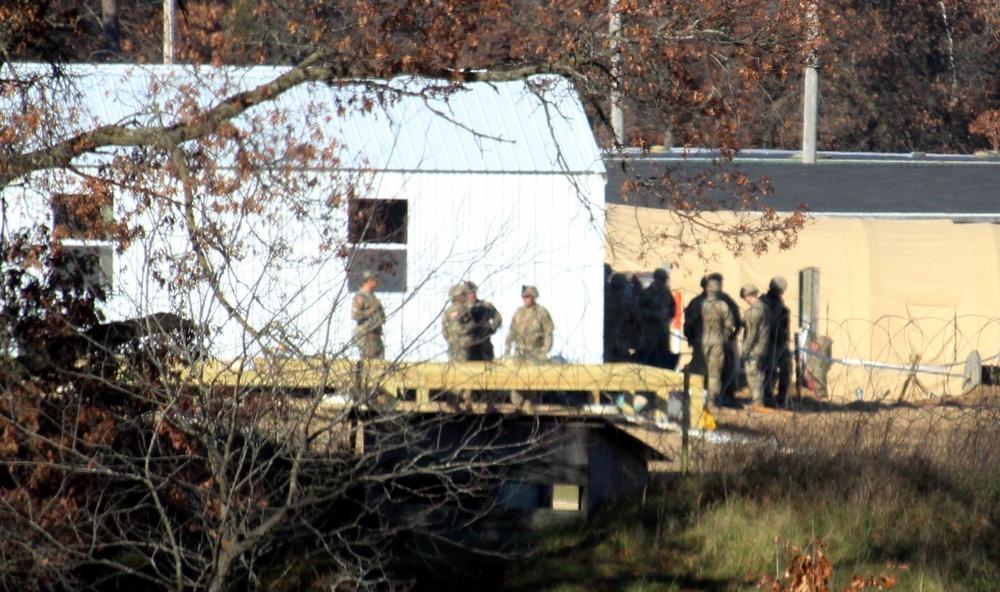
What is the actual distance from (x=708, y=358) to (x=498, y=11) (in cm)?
844

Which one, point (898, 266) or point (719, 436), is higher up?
point (898, 266)

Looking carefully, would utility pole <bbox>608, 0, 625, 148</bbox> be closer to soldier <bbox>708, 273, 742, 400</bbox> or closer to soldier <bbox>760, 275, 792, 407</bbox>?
soldier <bbox>708, 273, 742, 400</bbox>

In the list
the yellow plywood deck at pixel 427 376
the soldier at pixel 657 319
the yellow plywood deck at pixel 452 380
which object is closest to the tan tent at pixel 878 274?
the soldier at pixel 657 319

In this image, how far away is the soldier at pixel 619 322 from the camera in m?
17.4

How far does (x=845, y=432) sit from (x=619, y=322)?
5.87 metres

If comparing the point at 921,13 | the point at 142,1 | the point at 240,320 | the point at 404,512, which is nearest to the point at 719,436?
the point at 404,512

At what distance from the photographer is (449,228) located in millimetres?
15648

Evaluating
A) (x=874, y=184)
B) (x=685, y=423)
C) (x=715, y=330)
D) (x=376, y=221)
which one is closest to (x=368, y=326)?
(x=376, y=221)

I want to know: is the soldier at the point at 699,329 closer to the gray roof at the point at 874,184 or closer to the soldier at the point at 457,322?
the gray roof at the point at 874,184

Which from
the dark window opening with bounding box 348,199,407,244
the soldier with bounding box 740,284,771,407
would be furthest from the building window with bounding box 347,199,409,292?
the soldier with bounding box 740,284,771,407

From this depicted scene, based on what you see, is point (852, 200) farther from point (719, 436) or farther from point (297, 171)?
point (297, 171)

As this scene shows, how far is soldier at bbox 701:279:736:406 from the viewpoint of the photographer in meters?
16.5

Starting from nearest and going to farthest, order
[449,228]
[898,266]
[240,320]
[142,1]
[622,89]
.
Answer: [240,320] < [622,89] < [449,228] < [898,266] < [142,1]

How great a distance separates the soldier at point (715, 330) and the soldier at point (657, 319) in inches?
23.3
